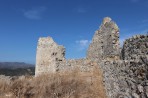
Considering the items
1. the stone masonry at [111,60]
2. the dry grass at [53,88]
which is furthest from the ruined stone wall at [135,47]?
the dry grass at [53,88]

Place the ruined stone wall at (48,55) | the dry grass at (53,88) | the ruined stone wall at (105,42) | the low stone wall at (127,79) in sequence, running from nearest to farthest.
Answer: the low stone wall at (127,79) → the dry grass at (53,88) → the ruined stone wall at (105,42) → the ruined stone wall at (48,55)

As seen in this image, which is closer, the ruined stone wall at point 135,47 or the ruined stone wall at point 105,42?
the ruined stone wall at point 135,47

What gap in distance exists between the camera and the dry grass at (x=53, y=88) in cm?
1207

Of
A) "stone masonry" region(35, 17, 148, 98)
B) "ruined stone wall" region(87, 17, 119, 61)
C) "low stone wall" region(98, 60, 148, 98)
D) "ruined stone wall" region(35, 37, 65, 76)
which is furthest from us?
"ruined stone wall" region(35, 37, 65, 76)

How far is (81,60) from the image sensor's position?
60.4 ft

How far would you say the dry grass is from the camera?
12070 mm

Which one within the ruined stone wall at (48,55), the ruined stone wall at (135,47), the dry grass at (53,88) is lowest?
the dry grass at (53,88)

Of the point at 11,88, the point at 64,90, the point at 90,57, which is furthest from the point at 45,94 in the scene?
the point at 90,57

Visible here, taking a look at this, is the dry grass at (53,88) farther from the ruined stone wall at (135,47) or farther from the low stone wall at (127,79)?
the ruined stone wall at (135,47)

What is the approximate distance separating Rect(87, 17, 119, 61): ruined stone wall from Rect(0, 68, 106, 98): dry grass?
3.70 metres

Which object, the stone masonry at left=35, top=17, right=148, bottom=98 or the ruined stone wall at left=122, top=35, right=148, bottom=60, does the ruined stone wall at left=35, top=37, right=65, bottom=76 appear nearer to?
the stone masonry at left=35, top=17, right=148, bottom=98

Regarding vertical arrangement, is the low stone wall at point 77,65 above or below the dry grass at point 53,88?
above

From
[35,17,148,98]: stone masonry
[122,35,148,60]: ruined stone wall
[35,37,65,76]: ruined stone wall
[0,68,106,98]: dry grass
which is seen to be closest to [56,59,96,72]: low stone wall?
[35,17,148,98]: stone masonry

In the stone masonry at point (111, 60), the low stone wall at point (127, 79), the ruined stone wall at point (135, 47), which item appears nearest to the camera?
Answer: the low stone wall at point (127, 79)
